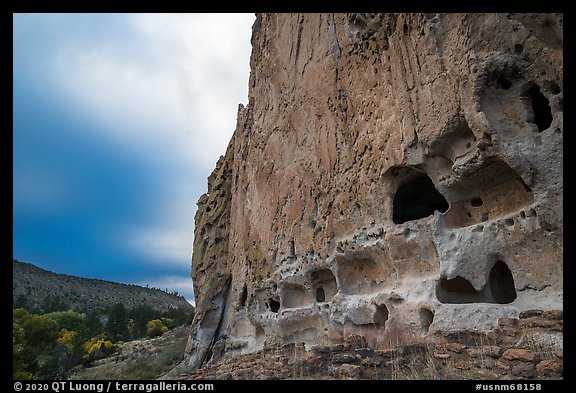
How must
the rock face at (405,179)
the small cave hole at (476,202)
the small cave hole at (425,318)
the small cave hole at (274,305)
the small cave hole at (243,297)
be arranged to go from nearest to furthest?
the rock face at (405,179) < the small cave hole at (425,318) < the small cave hole at (476,202) < the small cave hole at (274,305) < the small cave hole at (243,297)

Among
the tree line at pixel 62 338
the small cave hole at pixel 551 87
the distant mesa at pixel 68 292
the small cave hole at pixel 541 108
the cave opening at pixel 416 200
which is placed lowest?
the tree line at pixel 62 338

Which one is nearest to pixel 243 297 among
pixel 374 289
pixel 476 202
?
pixel 374 289

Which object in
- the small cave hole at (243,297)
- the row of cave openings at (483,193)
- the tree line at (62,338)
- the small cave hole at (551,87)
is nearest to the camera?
the small cave hole at (551,87)

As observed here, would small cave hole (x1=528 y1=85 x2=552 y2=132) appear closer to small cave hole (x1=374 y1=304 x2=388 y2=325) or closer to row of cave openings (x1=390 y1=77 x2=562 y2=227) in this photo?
row of cave openings (x1=390 y1=77 x2=562 y2=227)

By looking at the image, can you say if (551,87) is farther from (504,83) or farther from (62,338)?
(62,338)

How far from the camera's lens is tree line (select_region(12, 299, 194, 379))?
59.1 feet

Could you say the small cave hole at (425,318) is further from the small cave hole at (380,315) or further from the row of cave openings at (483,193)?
the row of cave openings at (483,193)

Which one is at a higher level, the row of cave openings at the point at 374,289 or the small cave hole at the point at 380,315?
the row of cave openings at the point at 374,289

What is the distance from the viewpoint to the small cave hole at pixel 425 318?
7.04m

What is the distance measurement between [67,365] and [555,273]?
26900 mm

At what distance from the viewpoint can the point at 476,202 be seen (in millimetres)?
7418

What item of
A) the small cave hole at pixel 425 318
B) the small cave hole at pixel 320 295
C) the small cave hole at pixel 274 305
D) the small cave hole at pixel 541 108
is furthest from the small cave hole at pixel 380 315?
the small cave hole at pixel 274 305

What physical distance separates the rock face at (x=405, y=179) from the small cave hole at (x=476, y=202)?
3 cm

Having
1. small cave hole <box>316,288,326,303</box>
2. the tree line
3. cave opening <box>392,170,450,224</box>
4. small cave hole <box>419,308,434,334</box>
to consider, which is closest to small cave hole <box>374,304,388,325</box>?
small cave hole <box>419,308,434,334</box>
